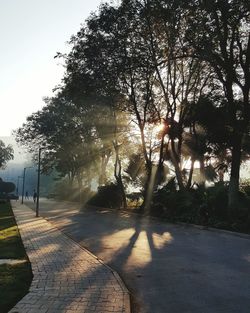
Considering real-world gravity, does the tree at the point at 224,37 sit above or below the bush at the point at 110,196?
above

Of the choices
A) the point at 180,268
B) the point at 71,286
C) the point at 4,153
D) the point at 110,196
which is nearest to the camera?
the point at 71,286

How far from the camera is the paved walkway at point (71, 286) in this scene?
22.9ft

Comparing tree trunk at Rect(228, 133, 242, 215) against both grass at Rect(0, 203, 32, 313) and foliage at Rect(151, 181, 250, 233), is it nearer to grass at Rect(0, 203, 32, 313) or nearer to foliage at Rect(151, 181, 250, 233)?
foliage at Rect(151, 181, 250, 233)

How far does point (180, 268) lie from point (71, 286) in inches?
139

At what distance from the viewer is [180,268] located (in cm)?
1120

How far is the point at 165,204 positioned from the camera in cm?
3231

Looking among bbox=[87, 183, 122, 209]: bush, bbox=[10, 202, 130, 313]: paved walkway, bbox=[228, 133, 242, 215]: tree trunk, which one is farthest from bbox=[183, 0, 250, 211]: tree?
bbox=[87, 183, 122, 209]: bush

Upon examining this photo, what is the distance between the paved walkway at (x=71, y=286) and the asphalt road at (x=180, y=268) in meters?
0.43

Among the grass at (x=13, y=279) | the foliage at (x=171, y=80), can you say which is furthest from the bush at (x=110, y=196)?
the grass at (x=13, y=279)

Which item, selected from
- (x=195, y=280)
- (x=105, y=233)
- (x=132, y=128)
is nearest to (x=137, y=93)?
(x=132, y=128)

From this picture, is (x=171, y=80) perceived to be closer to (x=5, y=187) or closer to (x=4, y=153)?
(x=4, y=153)

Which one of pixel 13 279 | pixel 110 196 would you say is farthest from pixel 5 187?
pixel 13 279

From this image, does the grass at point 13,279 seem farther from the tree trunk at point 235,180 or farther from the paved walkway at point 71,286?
the tree trunk at point 235,180

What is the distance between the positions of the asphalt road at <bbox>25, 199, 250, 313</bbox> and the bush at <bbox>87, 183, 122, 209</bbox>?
2620 cm
